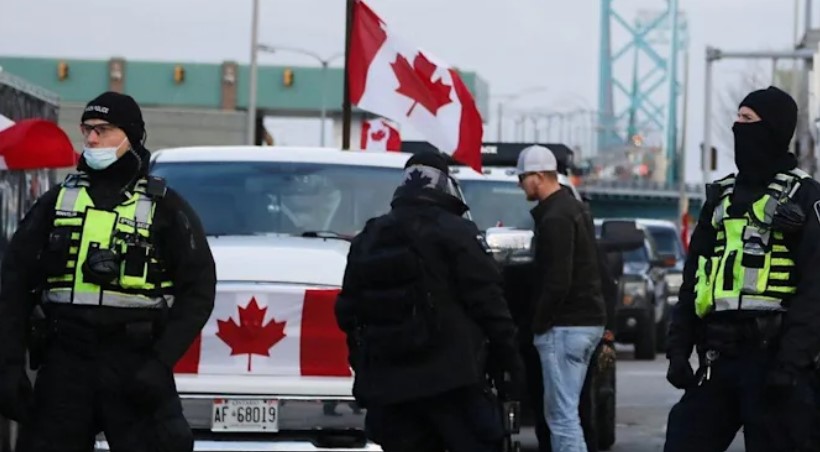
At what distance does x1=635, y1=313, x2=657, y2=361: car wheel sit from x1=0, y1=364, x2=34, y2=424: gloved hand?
60.4 ft

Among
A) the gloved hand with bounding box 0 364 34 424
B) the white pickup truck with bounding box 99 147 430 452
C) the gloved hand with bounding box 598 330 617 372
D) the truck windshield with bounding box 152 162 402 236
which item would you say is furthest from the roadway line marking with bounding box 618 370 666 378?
the gloved hand with bounding box 0 364 34 424

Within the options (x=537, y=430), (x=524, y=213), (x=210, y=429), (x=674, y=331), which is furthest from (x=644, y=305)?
(x=674, y=331)

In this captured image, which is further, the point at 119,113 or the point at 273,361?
the point at 273,361

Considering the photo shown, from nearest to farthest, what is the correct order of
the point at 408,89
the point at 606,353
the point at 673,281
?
the point at 606,353
the point at 408,89
the point at 673,281

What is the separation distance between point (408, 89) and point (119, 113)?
24.8ft

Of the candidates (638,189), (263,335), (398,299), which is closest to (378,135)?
(263,335)

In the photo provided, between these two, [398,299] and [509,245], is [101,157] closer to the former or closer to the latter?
[398,299]

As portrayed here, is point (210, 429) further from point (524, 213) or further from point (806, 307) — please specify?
point (524, 213)

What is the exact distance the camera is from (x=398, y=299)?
26.9ft

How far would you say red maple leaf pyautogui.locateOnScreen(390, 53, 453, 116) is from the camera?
15008 mm

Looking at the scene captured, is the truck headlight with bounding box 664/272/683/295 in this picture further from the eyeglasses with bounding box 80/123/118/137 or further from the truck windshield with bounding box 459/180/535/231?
the eyeglasses with bounding box 80/123/118/137

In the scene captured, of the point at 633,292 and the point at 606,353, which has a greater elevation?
the point at 606,353

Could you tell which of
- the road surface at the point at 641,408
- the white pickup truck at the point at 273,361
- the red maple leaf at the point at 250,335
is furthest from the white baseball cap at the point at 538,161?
the road surface at the point at 641,408

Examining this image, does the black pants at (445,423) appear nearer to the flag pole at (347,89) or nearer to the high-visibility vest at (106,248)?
the high-visibility vest at (106,248)
